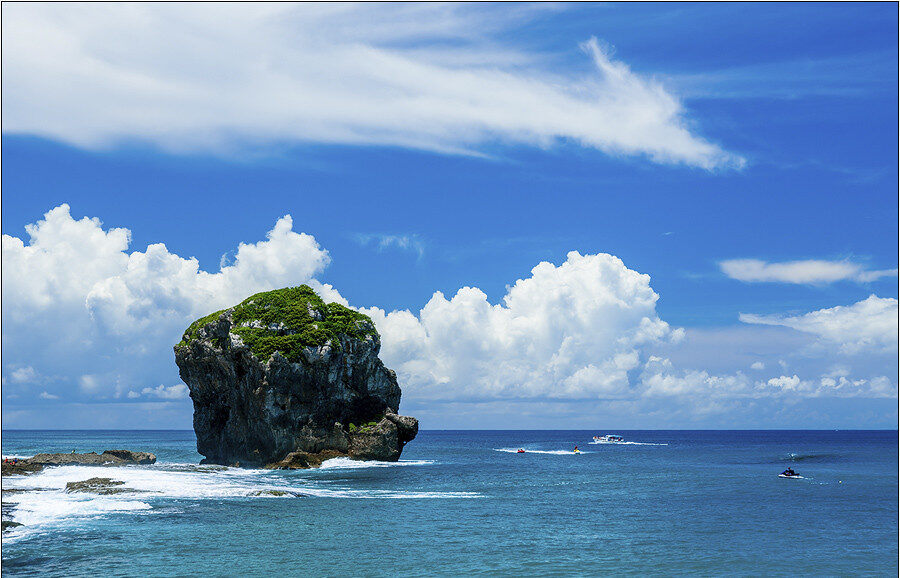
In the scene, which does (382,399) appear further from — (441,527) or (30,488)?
(441,527)

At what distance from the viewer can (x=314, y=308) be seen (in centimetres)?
8725

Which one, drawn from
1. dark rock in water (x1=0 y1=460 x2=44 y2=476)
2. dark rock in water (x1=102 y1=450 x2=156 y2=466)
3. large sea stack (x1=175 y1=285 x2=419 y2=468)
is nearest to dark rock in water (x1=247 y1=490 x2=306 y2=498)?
large sea stack (x1=175 y1=285 x2=419 y2=468)

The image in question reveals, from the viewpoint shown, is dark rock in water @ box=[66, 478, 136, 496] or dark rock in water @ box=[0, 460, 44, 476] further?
dark rock in water @ box=[0, 460, 44, 476]

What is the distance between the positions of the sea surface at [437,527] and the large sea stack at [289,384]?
10.8 m

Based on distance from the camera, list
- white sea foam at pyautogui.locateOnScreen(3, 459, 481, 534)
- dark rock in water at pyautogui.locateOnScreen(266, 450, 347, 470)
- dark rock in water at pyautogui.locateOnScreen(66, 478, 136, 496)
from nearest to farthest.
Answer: white sea foam at pyautogui.locateOnScreen(3, 459, 481, 534), dark rock in water at pyautogui.locateOnScreen(66, 478, 136, 496), dark rock in water at pyautogui.locateOnScreen(266, 450, 347, 470)

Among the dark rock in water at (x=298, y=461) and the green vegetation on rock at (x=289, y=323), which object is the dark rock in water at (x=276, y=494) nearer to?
the dark rock in water at (x=298, y=461)

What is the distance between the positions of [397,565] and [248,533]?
1071cm

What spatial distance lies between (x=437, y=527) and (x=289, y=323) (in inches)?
1830

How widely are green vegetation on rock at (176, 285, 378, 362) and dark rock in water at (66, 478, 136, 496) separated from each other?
2508 cm

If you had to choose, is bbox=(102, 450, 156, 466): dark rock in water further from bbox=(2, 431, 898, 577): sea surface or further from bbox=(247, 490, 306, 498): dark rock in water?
bbox=(247, 490, 306, 498): dark rock in water

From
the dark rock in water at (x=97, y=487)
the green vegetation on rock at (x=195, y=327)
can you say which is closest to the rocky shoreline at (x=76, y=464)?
the dark rock in water at (x=97, y=487)

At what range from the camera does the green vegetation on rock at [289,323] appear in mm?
81562

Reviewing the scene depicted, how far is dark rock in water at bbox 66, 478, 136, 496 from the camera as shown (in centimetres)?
5359

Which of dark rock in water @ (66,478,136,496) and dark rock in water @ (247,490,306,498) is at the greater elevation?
dark rock in water @ (66,478,136,496)
